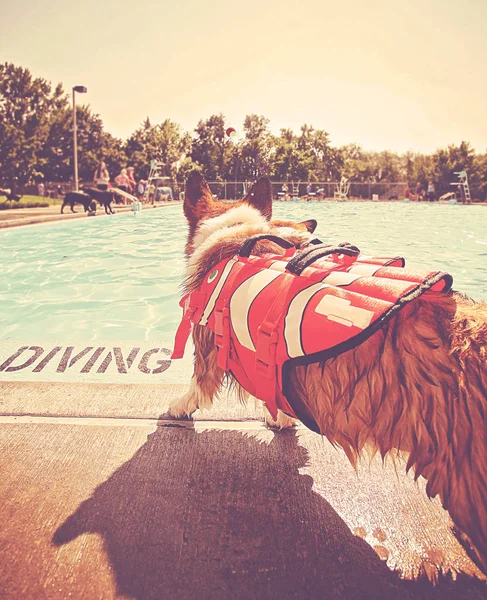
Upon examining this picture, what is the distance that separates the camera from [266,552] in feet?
5.58

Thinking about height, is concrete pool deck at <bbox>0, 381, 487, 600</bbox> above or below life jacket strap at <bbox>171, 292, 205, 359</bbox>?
below

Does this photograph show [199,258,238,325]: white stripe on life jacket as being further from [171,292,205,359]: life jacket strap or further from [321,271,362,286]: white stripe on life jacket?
[321,271,362,286]: white stripe on life jacket

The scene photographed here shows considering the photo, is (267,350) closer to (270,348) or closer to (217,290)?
(270,348)

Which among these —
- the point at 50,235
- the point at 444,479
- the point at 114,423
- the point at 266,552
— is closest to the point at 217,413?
the point at 114,423

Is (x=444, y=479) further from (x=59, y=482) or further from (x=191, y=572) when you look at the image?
(x=59, y=482)

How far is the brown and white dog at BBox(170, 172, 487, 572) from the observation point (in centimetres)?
129

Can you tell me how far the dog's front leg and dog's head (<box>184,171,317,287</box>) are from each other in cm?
32

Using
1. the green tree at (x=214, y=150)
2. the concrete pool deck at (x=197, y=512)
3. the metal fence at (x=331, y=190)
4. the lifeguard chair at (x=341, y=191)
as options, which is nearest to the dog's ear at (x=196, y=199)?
the concrete pool deck at (x=197, y=512)

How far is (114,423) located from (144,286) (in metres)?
5.88

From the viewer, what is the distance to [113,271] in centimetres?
935

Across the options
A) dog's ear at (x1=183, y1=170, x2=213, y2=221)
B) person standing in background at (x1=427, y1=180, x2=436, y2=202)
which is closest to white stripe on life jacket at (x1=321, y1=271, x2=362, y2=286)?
dog's ear at (x1=183, y1=170, x2=213, y2=221)

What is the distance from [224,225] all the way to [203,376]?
865 millimetres

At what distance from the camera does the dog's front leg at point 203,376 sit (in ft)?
7.94

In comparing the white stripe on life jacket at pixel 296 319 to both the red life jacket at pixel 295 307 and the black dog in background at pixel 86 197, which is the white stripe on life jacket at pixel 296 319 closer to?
the red life jacket at pixel 295 307
